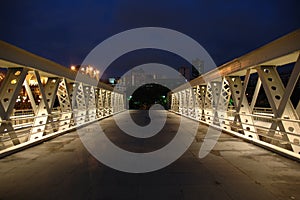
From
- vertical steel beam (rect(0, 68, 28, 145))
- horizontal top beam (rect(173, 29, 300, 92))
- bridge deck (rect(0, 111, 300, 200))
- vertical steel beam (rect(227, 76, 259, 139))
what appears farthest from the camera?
vertical steel beam (rect(227, 76, 259, 139))

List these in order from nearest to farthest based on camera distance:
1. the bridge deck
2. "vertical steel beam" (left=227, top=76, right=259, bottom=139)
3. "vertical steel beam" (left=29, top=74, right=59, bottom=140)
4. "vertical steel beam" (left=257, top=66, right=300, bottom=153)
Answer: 1. the bridge deck
2. "vertical steel beam" (left=257, top=66, right=300, bottom=153)
3. "vertical steel beam" (left=29, top=74, right=59, bottom=140)
4. "vertical steel beam" (left=227, top=76, right=259, bottom=139)

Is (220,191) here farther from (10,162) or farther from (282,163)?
(10,162)

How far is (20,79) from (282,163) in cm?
809

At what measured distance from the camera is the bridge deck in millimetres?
3887

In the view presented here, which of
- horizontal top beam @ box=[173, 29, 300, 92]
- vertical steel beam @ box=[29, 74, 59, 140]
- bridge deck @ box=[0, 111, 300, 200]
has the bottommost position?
bridge deck @ box=[0, 111, 300, 200]

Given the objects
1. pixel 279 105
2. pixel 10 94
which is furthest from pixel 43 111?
pixel 279 105

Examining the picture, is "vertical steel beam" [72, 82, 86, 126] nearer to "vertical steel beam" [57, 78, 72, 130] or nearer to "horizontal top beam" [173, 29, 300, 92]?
"vertical steel beam" [57, 78, 72, 130]

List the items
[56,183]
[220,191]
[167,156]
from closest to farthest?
[220,191] < [56,183] < [167,156]

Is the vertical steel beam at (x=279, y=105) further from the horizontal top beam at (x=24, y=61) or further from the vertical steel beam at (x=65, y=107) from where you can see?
the vertical steel beam at (x=65, y=107)

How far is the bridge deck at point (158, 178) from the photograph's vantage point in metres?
3.89

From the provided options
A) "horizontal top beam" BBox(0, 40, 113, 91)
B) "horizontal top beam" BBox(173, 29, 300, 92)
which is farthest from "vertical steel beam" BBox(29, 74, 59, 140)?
"horizontal top beam" BBox(173, 29, 300, 92)

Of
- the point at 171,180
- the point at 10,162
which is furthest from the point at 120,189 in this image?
the point at 10,162

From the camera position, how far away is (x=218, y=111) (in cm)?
1378

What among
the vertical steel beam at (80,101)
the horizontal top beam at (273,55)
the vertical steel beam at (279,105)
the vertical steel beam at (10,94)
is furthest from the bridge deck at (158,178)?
the vertical steel beam at (80,101)
